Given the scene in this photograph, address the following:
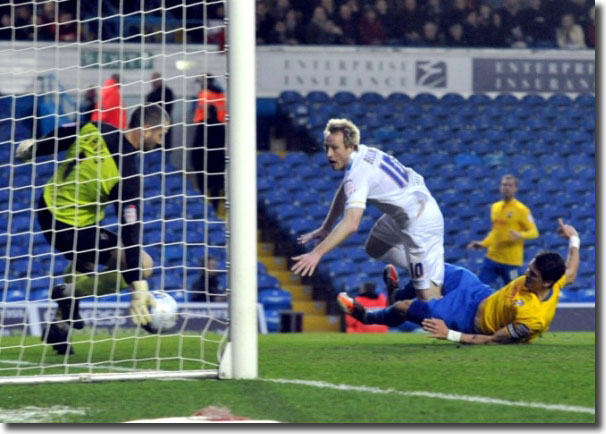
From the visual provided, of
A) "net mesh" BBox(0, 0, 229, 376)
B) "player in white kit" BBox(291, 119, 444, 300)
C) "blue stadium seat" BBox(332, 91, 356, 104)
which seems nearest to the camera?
"player in white kit" BBox(291, 119, 444, 300)

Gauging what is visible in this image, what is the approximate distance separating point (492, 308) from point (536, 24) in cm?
1179

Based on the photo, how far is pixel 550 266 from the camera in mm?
6914

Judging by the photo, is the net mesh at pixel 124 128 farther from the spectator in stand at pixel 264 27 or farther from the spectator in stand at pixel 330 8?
the spectator in stand at pixel 330 8

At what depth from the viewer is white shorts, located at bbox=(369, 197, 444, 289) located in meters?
8.38

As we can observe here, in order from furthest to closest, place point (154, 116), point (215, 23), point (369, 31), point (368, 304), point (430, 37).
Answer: point (430, 37) → point (369, 31) → point (215, 23) → point (368, 304) → point (154, 116)

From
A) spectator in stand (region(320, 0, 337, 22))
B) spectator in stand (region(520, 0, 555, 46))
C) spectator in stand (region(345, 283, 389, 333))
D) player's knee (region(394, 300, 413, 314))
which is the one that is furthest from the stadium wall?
player's knee (region(394, 300, 413, 314))

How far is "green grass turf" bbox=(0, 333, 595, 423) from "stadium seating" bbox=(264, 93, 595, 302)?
8340mm

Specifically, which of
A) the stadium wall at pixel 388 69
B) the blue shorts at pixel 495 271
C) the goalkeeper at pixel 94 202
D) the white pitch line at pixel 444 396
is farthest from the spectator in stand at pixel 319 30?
the white pitch line at pixel 444 396

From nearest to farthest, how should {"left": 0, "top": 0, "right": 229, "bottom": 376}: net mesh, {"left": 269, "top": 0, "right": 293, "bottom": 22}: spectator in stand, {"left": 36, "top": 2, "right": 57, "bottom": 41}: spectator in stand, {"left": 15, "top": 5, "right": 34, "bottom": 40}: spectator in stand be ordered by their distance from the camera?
{"left": 0, "top": 0, "right": 229, "bottom": 376}: net mesh → {"left": 15, "top": 5, "right": 34, "bottom": 40}: spectator in stand → {"left": 36, "top": 2, "right": 57, "bottom": 41}: spectator in stand → {"left": 269, "top": 0, "right": 293, "bottom": 22}: spectator in stand

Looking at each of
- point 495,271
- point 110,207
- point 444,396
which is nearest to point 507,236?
point 495,271

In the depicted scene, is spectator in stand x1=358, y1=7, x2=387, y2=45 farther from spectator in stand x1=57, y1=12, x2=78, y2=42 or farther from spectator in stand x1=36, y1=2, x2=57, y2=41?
spectator in stand x1=36, y1=2, x2=57, y2=41

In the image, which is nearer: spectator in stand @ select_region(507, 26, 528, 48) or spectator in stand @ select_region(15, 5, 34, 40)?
spectator in stand @ select_region(15, 5, 34, 40)

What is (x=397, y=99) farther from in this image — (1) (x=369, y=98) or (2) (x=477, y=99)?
(2) (x=477, y=99)

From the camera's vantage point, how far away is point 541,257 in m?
6.98
